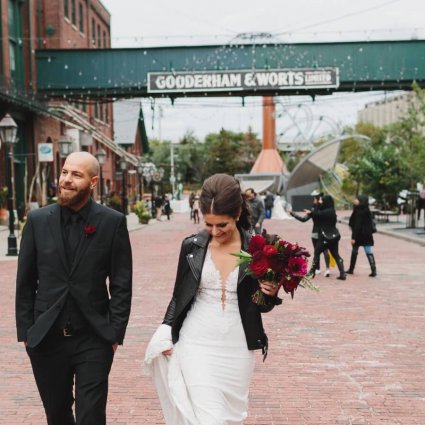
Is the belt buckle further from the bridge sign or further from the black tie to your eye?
the bridge sign

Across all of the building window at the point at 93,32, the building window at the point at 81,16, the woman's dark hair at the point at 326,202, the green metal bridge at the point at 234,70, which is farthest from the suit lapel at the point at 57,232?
the building window at the point at 93,32

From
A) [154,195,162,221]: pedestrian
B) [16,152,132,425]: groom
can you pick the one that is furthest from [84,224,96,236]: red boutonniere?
[154,195,162,221]: pedestrian

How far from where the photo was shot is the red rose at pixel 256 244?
3.53 metres

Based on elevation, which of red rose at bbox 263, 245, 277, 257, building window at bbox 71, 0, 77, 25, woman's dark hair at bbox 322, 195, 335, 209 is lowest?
woman's dark hair at bbox 322, 195, 335, 209

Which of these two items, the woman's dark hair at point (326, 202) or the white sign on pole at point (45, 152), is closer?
the woman's dark hair at point (326, 202)

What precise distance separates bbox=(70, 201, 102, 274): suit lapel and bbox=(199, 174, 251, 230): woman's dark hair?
56cm

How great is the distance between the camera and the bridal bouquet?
3504 millimetres

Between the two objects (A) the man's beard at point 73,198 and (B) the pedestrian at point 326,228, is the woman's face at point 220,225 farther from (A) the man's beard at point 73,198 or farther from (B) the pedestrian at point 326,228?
(B) the pedestrian at point 326,228

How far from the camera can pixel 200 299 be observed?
12.1ft

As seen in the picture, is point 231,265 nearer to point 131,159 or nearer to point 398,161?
point 398,161

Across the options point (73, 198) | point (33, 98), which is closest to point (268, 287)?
point (73, 198)

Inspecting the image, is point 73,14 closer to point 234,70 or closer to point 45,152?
point 45,152

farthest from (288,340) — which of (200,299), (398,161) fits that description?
(398,161)

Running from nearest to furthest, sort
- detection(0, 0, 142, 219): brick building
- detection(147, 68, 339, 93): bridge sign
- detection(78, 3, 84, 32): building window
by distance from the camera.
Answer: detection(0, 0, 142, 219): brick building, detection(147, 68, 339, 93): bridge sign, detection(78, 3, 84, 32): building window
